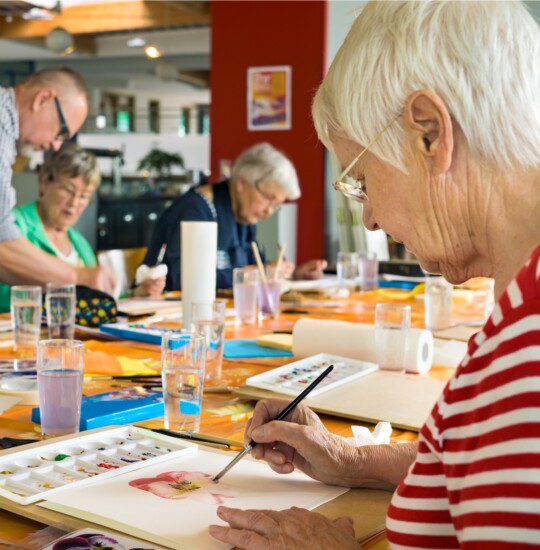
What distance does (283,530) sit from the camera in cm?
80

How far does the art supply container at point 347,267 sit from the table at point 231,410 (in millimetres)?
805

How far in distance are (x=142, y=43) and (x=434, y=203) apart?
36.5 feet

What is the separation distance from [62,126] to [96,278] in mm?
809

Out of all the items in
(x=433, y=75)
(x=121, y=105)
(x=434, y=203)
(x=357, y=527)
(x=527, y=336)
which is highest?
(x=121, y=105)

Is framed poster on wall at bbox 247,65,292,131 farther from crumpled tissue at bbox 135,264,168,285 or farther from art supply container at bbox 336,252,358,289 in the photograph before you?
crumpled tissue at bbox 135,264,168,285

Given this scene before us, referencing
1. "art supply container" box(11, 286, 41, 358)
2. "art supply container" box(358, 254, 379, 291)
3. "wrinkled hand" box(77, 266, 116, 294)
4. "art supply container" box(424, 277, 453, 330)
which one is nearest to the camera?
"art supply container" box(11, 286, 41, 358)

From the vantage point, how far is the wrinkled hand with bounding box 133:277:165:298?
9.40 feet

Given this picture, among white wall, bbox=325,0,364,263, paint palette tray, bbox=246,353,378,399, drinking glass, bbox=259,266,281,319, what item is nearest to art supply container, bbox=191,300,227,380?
paint palette tray, bbox=246,353,378,399

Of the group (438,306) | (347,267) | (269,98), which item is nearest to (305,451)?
(438,306)

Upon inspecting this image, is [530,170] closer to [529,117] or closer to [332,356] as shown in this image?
[529,117]

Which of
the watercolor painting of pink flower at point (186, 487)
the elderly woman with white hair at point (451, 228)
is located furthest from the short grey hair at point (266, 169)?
the watercolor painting of pink flower at point (186, 487)

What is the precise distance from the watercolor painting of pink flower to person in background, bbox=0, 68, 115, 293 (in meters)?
1.73

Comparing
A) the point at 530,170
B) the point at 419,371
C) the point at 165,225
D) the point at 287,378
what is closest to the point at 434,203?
the point at 530,170

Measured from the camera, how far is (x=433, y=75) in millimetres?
798
